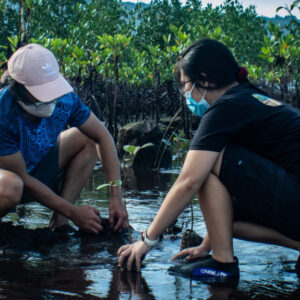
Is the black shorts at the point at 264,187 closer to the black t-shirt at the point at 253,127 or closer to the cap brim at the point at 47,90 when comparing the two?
the black t-shirt at the point at 253,127

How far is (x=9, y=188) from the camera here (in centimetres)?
246

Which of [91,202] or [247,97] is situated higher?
[247,97]

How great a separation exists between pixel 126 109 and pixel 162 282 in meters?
9.02

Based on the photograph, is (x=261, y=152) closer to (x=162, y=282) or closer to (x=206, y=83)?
(x=206, y=83)

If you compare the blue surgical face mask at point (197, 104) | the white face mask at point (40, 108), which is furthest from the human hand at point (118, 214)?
the blue surgical face mask at point (197, 104)

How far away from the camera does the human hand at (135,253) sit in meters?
2.17

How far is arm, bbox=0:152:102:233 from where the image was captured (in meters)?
2.53

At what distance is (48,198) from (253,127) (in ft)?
3.92

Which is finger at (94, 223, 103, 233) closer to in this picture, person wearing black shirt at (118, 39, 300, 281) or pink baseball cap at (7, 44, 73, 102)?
person wearing black shirt at (118, 39, 300, 281)

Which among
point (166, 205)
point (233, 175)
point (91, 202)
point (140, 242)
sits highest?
point (233, 175)

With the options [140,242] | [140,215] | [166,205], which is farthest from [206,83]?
[140,215]

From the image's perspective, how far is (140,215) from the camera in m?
3.58

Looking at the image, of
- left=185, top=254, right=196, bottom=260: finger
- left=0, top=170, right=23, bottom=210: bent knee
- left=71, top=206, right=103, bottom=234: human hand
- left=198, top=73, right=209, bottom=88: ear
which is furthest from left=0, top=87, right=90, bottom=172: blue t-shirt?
left=185, top=254, right=196, bottom=260: finger

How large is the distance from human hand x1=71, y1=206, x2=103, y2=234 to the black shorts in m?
0.89
